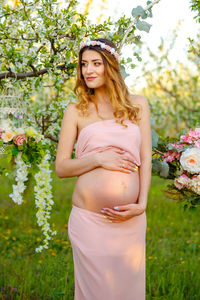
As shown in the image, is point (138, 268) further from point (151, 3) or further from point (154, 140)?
point (151, 3)

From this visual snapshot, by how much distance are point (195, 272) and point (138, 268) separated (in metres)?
2.34

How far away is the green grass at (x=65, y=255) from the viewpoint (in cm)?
377

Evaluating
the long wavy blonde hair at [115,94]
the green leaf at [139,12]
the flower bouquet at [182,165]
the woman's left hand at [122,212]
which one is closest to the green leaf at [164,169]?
the flower bouquet at [182,165]

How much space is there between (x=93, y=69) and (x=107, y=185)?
2.88 feet

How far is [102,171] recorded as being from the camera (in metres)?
2.37

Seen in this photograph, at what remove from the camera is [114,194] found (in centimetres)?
233

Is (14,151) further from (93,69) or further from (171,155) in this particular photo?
(171,155)

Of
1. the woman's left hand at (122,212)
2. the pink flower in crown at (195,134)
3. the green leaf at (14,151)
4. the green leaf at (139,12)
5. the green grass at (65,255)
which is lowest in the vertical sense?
the green grass at (65,255)

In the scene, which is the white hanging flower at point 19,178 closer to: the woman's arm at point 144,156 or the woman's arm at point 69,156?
the woman's arm at point 69,156

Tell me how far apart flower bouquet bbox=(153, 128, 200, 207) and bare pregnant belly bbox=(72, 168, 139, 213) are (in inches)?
20.6

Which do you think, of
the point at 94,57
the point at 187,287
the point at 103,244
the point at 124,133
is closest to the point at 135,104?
the point at 124,133

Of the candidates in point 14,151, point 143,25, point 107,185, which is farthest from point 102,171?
point 143,25

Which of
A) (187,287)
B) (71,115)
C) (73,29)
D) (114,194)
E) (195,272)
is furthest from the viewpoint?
(195,272)

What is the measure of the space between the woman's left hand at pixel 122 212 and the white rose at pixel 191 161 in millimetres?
573
